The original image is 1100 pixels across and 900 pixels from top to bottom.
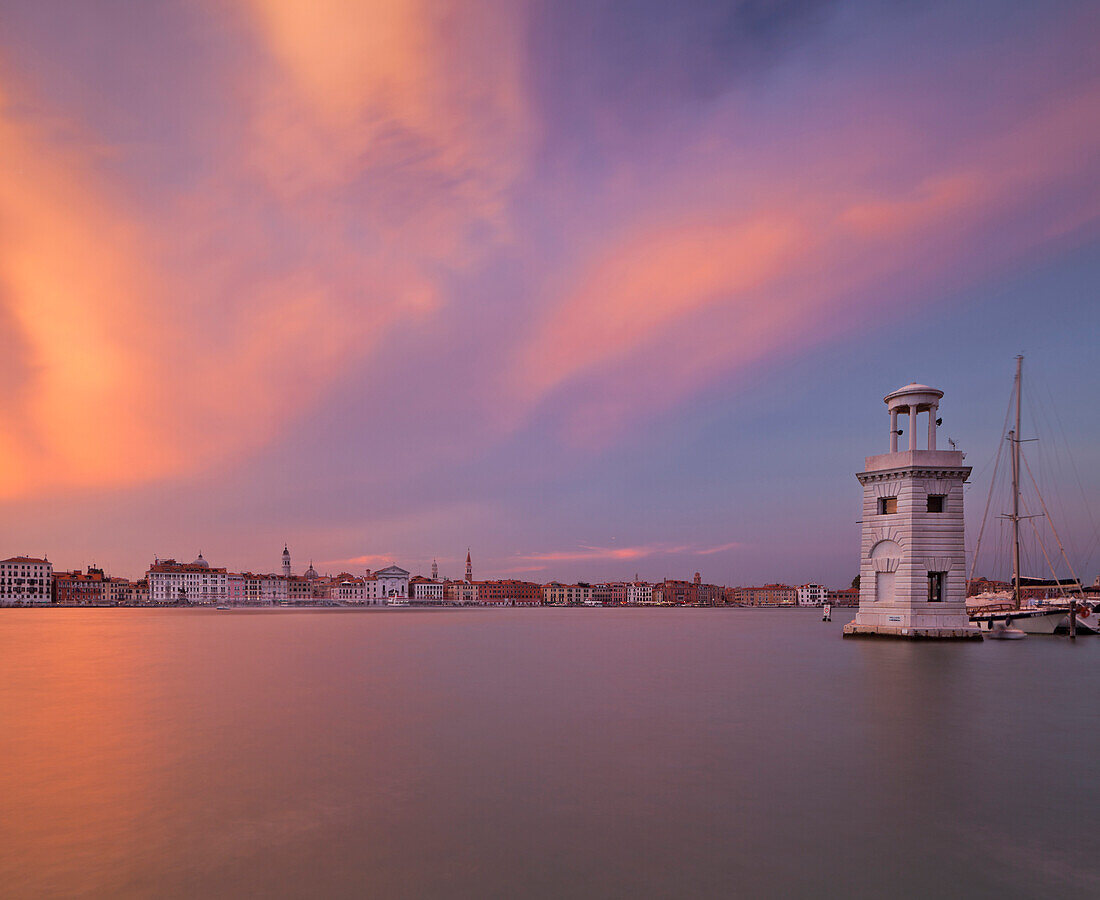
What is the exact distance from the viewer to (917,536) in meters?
35.7

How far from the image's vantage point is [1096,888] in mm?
7852

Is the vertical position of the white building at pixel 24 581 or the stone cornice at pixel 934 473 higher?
the stone cornice at pixel 934 473

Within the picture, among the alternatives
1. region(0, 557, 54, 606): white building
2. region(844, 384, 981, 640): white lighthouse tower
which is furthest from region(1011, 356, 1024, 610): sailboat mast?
region(0, 557, 54, 606): white building

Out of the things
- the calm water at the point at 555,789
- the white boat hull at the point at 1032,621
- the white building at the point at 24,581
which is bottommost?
the white building at the point at 24,581

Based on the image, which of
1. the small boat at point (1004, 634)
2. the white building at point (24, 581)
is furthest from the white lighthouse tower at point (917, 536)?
the white building at point (24, 581)

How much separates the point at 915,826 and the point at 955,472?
3080cm

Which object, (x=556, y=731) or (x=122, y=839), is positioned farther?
(x=556, y=731)

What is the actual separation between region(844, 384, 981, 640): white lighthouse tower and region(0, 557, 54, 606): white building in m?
225

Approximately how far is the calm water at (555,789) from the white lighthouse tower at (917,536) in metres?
11.8

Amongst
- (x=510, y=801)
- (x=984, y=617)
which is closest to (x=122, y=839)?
(x=510, y=801)

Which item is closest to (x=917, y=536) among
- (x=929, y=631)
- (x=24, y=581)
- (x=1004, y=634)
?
(x=929, y=631)

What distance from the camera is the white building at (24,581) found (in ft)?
609

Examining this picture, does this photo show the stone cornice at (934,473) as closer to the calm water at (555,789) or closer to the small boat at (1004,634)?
the calm water at (555,789)

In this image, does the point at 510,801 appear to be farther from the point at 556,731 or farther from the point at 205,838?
the point at 556,731
